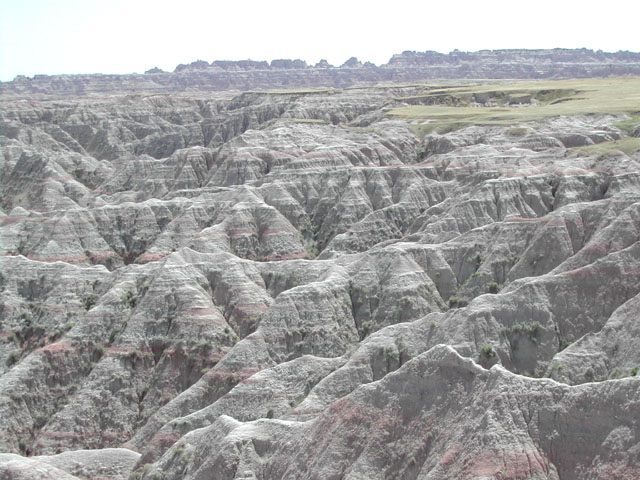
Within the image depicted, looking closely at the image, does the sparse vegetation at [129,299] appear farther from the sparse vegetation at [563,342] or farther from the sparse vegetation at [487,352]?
the sparse vegetation at [563,342]

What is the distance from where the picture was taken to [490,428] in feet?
94.3

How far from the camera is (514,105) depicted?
140750mm

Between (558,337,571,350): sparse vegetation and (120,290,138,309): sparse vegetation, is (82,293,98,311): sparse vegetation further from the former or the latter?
(558,337,571,350): sparse vegetation

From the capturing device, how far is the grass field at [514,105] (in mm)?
107875

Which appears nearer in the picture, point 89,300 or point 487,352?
point 487,352

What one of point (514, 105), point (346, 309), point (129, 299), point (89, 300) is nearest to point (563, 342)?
point (346, 309)

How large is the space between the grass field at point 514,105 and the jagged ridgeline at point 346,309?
1120 mm

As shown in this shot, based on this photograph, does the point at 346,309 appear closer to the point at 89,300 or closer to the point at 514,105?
the point at 89,300

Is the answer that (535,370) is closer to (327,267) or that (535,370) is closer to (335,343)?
(335,343)

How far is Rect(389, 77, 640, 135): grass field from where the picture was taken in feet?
354

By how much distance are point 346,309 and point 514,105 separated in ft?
303

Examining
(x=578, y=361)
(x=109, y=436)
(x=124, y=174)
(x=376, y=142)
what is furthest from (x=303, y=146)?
(x=578, y=361)

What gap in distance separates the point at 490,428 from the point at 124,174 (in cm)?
11322

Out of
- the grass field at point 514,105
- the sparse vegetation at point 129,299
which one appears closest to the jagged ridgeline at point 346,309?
the sparse vegetation at point 129,299
